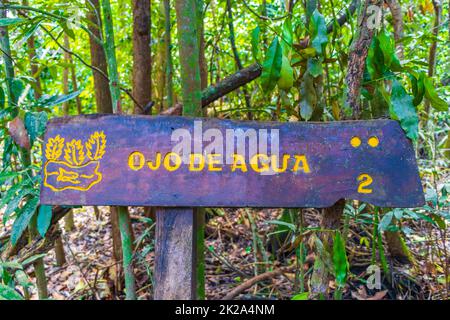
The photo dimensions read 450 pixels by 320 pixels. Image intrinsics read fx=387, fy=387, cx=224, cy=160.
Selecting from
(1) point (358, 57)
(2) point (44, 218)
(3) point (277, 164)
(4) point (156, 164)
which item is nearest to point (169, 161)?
(4) point (156, 164)

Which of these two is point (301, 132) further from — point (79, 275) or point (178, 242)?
point (79, 275)

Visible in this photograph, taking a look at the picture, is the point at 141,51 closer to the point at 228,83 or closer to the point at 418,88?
the point at 228,83

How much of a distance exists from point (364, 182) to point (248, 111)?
0.98 meters

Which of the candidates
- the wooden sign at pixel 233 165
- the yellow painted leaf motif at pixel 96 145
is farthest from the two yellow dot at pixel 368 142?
the yellow painted leaf motif at pixel 96 145

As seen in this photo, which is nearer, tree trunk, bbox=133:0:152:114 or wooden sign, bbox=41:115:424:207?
wooden sign, bbox=41:115:424:207

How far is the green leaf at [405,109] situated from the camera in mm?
894

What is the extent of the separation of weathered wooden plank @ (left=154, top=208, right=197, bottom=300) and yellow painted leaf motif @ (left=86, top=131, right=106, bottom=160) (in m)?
0.20

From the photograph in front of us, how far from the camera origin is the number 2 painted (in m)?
Answer: 0.91

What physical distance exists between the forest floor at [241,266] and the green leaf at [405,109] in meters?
0.73

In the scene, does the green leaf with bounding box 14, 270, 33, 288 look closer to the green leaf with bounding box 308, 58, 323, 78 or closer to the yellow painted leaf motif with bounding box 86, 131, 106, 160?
the yellow painted leaf motif with bounding box 86, 131, 106, 160

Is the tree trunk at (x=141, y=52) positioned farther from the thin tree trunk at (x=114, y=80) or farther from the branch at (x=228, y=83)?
the thin tree trunk at (x=114, y=80)

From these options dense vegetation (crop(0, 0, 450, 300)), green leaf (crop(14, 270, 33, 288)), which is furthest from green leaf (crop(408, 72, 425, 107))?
green leaf (crop(14, 270, 33, 288))

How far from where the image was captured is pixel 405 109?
894 mm

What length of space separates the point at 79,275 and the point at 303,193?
1.52 m
